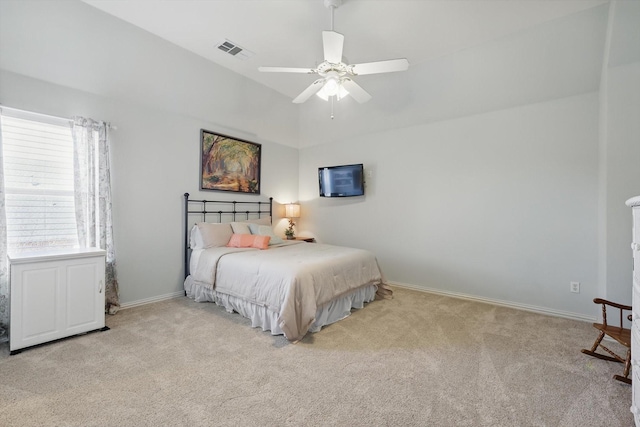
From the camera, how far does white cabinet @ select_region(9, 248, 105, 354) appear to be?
2.32 m

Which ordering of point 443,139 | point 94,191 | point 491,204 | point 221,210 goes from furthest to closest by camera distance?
point 221,210 < point 443,139 < point 491,204 < point 94,191

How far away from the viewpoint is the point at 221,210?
14.8 feet

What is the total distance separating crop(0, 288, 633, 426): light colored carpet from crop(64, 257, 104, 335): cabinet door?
16cm

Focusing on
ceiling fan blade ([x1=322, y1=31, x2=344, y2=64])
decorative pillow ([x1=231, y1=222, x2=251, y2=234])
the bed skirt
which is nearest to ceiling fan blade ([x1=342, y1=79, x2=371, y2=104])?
ceiling fan blade ([x1=322, y1=31, x2=344, y2=64])

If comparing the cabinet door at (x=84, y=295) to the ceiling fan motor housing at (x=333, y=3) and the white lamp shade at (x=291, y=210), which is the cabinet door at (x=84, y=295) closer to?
the white lamp shade at (x=291, y=210)

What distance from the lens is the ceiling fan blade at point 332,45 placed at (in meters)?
2.28

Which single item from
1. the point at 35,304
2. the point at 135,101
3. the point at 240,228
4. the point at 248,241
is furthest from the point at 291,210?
the point at 35,304

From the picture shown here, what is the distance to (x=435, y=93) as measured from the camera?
3846 mm

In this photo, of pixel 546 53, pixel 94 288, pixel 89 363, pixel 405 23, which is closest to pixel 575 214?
pixel 546 53

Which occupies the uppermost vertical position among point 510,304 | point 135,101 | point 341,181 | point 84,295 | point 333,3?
point 333,3

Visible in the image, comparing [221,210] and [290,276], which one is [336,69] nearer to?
[290,276]

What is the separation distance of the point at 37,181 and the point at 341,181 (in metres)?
3.93

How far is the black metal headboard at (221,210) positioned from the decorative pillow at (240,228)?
0.37 metres

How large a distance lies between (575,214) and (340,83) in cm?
307
